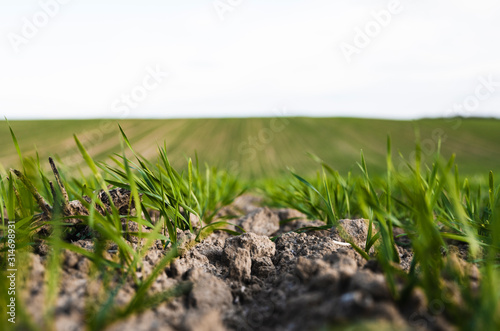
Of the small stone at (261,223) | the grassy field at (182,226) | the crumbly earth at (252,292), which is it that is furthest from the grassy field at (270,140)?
the crumbly earth at (252,292)

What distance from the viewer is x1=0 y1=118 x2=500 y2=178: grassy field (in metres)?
16.5

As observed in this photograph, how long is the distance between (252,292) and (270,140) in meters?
20.2

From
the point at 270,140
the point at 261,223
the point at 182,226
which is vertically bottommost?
the point at 270,140

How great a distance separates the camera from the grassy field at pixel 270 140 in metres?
16.5

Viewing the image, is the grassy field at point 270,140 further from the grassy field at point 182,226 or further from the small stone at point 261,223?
the grassy field at point 182,226

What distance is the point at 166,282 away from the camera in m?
0.99

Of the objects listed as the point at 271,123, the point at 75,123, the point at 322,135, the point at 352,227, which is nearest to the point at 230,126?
the point at 271,123

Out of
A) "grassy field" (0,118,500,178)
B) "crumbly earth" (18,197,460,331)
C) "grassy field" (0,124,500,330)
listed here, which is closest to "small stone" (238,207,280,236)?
"grassy field" (0,124,500,330)

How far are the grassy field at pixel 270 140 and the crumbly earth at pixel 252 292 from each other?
43.8 ft

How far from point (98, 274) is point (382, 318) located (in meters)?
0.77

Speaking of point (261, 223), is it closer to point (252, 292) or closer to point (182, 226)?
point (182, 226)

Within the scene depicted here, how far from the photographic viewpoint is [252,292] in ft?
3.50

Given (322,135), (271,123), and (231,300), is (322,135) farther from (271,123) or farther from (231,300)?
(231,300)

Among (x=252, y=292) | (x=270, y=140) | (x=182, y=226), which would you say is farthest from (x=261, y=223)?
(x=270, y=140)
